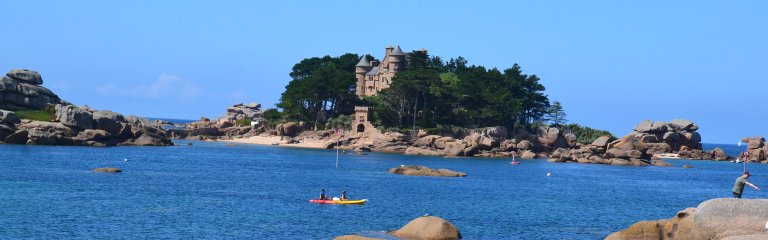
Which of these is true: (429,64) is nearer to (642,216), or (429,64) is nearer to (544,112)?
(544,112)

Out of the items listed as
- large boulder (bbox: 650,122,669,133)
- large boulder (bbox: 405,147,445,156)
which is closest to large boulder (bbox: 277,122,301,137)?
large boulder (bbox: 405,147,445,156)

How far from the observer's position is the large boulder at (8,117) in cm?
12338

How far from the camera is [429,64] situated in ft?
559

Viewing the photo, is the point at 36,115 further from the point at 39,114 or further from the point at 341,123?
the point at 341,123

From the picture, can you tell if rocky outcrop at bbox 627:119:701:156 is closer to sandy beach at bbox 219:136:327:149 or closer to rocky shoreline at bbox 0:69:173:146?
sandy beach at bbox 219:136:327:149

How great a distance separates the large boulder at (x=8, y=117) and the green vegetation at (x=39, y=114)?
5.57 meters

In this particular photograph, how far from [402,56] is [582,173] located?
59068 millimetres

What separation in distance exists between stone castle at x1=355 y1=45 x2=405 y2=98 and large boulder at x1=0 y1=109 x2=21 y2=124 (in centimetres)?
5872

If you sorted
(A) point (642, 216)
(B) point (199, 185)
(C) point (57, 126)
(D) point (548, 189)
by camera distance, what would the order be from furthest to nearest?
(C) point (57, 126), (D) point (548, 189), (B) point (199, 185), (A) point (642, 216)

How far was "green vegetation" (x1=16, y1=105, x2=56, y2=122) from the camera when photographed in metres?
131

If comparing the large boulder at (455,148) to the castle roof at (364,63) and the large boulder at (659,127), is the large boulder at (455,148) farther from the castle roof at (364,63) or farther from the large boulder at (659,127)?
the large boulder at (659,127)

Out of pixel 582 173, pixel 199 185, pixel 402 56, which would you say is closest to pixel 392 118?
pixel 402 56

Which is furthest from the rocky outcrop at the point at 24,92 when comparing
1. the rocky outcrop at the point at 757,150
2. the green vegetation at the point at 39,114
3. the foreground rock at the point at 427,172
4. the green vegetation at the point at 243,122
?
the rocky outcrop at the point at 757,150

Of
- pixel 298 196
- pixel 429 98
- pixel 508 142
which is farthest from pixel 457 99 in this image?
pixel 298 196
